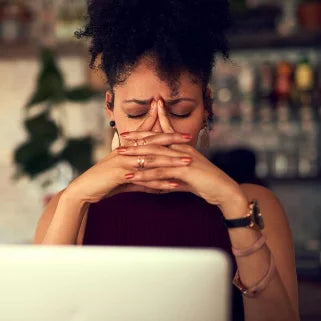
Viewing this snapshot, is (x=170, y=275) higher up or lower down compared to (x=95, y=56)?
lower down

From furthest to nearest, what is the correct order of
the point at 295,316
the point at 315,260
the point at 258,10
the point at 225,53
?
the point at 258,10 < the point at 315,260 < the point at 225,53 < the point at 295,316

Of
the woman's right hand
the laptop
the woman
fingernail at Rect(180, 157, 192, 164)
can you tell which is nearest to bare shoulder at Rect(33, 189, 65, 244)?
the woman

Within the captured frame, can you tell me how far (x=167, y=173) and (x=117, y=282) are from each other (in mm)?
518

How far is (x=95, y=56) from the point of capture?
1524 millimetres

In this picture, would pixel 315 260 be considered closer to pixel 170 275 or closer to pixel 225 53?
pixel 225 53

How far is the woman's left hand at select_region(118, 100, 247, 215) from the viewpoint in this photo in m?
1.18

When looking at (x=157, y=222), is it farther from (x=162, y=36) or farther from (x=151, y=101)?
(x=162, y=36)

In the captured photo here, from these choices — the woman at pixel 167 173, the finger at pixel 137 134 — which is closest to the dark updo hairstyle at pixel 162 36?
the woman at pixel 167 173

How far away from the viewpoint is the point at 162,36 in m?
1.42

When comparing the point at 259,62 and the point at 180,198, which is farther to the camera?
the point at 259,62

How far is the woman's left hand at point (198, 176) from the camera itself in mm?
1181

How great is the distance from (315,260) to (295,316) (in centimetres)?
214

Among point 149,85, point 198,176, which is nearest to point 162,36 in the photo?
point 149,85

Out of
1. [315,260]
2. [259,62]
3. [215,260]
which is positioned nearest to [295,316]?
[215,260]
